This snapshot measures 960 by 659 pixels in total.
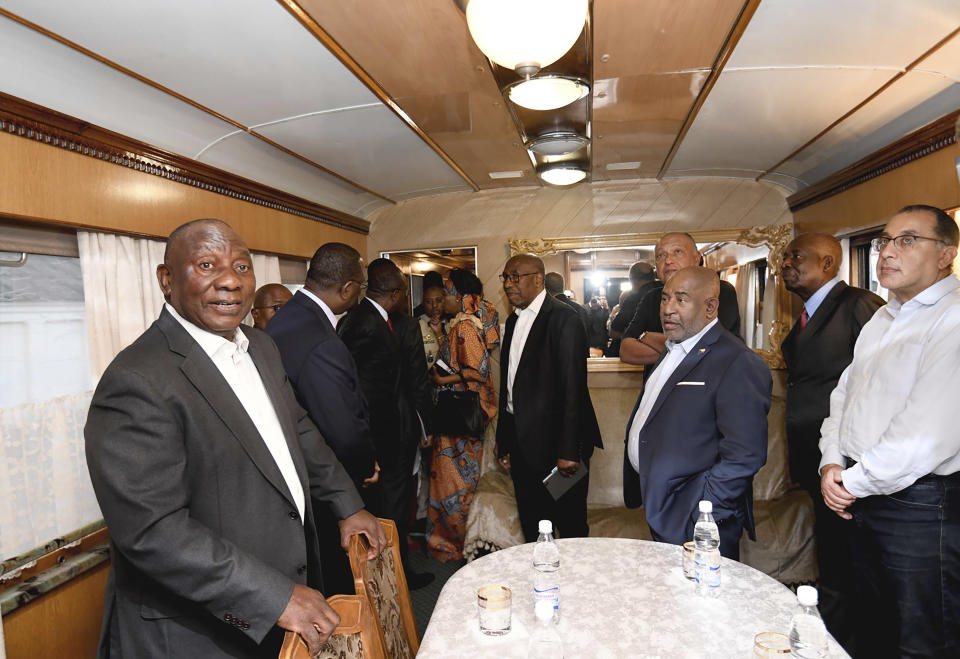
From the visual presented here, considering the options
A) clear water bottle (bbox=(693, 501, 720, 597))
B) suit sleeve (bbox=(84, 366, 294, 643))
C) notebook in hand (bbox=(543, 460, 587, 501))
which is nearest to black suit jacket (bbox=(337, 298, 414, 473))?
notebook in hand (bbox=(543, 460, 587, 501))

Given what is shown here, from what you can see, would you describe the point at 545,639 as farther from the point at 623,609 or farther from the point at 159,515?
the point at 159,515

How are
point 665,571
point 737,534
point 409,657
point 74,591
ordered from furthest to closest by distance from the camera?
point 74,591
point 737,534
point 665,571
point 409,657

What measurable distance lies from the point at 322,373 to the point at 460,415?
1.61 metres

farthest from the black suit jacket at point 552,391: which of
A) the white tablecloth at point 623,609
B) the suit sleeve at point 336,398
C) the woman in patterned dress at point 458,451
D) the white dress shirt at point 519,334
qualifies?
the white tablecloth at point 623,609

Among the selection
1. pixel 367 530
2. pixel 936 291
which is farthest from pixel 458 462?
pixel 936 291

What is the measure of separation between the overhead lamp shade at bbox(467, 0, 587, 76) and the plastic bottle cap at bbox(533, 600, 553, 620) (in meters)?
1.68

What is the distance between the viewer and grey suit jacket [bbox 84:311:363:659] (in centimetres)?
131

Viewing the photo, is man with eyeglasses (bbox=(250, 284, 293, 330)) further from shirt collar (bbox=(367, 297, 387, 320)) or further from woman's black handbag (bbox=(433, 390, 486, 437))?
woman's black handbag (bbox=(433, 390, 486, 437))

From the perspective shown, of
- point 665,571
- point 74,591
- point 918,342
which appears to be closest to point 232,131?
point 74,591

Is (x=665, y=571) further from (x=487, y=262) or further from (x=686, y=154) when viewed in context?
(x=487, y=262)

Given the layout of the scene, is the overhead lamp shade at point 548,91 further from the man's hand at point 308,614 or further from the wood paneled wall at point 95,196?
the man's hand at point 308,614

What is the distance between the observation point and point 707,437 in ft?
7.06

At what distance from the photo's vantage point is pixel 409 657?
5.24 feet

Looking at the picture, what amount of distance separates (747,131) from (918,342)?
2234 mm
